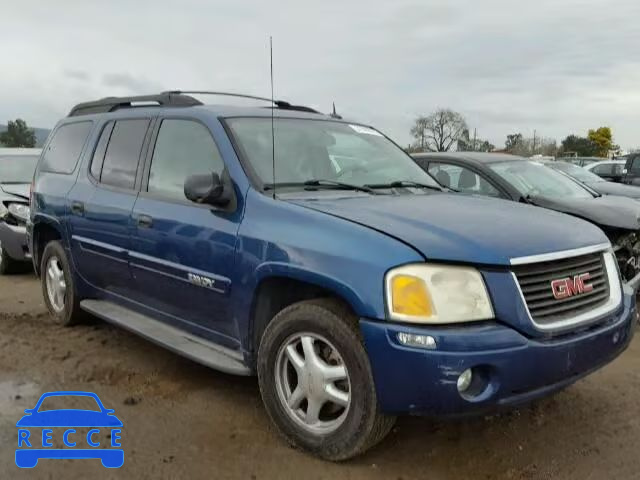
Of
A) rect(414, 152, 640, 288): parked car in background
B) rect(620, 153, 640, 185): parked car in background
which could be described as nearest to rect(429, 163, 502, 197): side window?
rect(414, 152, 640, 288): parked car in background

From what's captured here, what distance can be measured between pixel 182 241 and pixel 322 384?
130cm

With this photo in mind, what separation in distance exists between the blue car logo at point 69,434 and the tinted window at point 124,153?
5.09ft

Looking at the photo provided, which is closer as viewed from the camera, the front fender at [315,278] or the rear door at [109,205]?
the front fender at [315,278]

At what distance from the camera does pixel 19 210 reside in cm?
795

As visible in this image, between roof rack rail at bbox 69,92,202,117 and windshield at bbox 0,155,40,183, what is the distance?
3795mm

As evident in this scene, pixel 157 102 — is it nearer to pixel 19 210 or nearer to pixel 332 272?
pixel 332 272

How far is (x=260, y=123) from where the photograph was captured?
4.14m

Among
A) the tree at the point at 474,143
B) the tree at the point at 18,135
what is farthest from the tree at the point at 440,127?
the tree at the point at 18,135

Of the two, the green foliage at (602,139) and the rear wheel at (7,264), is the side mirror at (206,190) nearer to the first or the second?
the rear wheel at (7,264)

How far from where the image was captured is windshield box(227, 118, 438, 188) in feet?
12.6

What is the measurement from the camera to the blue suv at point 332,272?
2.79 m

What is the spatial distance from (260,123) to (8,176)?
6.38 meters

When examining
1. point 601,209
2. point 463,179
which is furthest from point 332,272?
point 463,179

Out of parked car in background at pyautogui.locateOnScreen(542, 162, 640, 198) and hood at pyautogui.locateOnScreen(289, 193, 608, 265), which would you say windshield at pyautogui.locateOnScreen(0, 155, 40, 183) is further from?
parked car in background at pyautogui.locateOnScreen(542, 162, 640, 198)
